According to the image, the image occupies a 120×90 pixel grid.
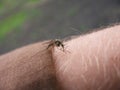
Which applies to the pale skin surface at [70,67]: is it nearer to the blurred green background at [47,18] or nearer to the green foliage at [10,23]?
the blurred green background at [47,18]

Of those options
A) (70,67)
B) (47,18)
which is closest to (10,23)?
(47,18)

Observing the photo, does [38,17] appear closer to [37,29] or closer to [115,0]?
[37,29]

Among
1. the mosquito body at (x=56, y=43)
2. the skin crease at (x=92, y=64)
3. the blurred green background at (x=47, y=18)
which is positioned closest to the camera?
the skin crease at (x=92, y=64)

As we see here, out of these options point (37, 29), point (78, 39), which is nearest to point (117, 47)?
point (78, 39)

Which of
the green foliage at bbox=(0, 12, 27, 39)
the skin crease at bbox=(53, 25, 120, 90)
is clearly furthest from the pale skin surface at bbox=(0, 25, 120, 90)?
the green foliage at bbox=(0, 12, 27, 39)

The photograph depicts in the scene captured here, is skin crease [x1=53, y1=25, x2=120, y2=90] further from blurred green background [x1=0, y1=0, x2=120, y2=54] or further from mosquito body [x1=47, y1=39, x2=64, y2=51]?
blurred green background [x1=0, y1=0, x2=120, y2=54]

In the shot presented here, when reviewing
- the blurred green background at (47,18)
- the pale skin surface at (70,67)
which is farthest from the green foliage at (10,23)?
the pale skin surface at (70,67)
